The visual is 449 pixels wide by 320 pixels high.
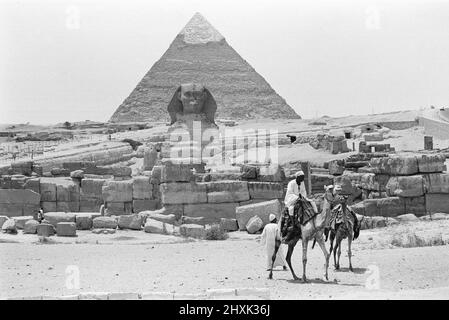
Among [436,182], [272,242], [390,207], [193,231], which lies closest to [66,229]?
[193,231]

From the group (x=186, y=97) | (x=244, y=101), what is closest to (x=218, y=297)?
(x=186, y=97)

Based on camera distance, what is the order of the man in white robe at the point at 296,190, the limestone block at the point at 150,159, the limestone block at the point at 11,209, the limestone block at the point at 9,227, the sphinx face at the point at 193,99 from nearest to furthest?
the man in white robe at the point at 296,190 → the limestone block at the point at 9,227 → the limestone block at the point at 11,209 → the limestone block at the point at 150,159 → the sphinx face at the point at 193,99

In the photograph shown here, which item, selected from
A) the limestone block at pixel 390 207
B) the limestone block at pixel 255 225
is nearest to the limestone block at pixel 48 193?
the limestone block at pixel 255 225

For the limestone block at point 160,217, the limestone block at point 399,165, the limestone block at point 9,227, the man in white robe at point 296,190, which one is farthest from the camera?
the limestone block at point 399,165

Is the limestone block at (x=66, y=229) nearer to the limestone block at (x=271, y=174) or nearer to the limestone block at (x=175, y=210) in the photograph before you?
the limestone block at (x=175, y=210)

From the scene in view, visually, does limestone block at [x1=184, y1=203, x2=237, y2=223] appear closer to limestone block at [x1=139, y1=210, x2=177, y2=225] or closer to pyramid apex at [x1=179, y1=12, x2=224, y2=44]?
limestone block at [x1=139, y1=210, x2=177, y2=225]

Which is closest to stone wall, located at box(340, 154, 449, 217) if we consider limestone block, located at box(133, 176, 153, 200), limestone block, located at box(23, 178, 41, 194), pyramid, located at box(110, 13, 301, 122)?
limestone block, located at box(133, 176, 153, 200)

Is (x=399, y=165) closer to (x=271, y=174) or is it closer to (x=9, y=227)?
(x=271, y=174)
